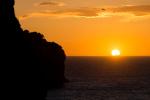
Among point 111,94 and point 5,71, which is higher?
point 5,71

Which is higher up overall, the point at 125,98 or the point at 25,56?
the point at 25,56

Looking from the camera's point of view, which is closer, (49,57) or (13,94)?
(13,94)

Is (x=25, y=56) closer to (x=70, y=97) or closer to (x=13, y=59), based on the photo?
(x=13, y=59)

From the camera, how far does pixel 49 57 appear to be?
155 meters

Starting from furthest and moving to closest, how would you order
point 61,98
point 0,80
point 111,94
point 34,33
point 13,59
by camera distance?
point 34,33, point 111,94, point 61,98, point 13,59, point 0,80

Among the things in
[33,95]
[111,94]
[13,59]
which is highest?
[13,59]

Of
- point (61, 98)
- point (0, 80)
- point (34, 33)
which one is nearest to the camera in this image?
point (0, 80)

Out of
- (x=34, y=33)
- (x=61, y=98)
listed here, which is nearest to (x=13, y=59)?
(x=61, y=98)

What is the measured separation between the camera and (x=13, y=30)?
66938 mm

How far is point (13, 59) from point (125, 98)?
2176 inches

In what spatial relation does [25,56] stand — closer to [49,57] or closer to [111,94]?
[111,94]

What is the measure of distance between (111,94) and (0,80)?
218 feet

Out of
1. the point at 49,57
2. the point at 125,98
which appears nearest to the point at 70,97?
the point at 125,98

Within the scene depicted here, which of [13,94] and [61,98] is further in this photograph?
[61,98]
